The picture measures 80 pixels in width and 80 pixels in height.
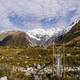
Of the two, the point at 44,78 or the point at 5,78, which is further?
the point at 44,78

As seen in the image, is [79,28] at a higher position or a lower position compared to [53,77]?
higher

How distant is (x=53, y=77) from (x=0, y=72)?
11.7 ft

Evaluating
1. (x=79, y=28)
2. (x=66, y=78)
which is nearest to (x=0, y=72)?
(x=66, y=78)

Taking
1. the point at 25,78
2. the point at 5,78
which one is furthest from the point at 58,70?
the point at 5,78

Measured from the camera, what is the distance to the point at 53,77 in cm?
2050

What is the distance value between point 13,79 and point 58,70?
4.55 m

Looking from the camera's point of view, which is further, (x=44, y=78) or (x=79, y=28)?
(x=79, y=28)

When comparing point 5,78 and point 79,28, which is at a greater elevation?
point 79,28

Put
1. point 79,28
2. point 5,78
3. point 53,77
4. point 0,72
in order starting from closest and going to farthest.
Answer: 1. point 5,78
2. point 0,72
3. point 53,77
4. point 79,28

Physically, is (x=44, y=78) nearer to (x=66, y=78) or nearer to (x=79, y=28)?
(x=66, y=78)

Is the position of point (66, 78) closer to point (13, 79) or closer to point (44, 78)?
point (44, 78)

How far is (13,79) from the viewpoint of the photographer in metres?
17.7

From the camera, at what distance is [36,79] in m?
19.8

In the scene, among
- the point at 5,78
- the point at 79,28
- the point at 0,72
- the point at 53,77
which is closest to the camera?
the point at 5,78
